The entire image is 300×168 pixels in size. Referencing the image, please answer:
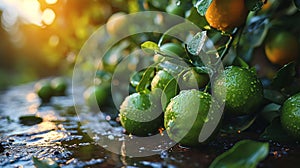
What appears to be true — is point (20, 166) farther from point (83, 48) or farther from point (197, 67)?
point (83, 48)

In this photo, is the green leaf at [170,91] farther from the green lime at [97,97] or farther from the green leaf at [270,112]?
the green lime at [97,97]

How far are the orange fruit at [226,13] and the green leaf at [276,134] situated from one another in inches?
9.9

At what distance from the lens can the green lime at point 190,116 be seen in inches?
24.5

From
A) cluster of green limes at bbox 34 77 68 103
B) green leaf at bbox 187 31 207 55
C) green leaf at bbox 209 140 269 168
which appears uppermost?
green leaf at bbox 187 31 207 55

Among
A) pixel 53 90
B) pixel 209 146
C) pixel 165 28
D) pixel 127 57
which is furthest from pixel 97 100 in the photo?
pixel 209 146

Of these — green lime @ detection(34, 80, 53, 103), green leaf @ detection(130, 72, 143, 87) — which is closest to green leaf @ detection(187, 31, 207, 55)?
green leaf @ detection(130, 72, 143, 87)

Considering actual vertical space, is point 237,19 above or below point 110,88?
above

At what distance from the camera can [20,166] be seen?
64 cm

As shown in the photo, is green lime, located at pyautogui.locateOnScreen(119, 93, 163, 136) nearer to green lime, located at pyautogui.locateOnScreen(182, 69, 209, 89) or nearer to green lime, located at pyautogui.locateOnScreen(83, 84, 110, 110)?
green lime, located at pyautogui.locateOnScreen(182, 69, 209, 89)

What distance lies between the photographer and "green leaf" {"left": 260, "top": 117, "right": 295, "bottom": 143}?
699mm

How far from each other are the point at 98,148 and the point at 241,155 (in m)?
0.36

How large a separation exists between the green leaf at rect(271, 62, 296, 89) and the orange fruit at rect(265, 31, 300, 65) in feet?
0.88

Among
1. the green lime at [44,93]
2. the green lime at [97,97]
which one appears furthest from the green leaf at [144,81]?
the green lime at [44,93]

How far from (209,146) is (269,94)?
10.7 inches
